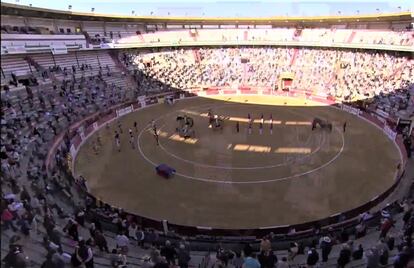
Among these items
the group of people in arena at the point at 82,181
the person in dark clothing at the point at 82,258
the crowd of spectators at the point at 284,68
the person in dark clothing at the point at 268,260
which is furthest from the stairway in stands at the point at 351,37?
the person in dark clothing at the point at 82,258

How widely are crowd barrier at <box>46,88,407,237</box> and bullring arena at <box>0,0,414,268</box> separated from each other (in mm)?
121

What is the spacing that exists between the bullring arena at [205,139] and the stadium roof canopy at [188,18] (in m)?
0.35

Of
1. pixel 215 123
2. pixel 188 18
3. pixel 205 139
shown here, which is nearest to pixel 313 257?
pixel 205 139

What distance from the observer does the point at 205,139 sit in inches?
1239

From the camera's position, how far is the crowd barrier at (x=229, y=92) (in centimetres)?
1738

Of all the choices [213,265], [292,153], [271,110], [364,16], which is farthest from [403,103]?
[213,265]

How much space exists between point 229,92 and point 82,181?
29477 mm

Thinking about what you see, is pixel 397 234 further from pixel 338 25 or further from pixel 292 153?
pixel 338 25

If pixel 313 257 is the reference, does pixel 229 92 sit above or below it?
below

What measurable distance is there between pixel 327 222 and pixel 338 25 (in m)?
46.9

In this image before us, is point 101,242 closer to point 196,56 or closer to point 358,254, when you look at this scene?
point 358,254

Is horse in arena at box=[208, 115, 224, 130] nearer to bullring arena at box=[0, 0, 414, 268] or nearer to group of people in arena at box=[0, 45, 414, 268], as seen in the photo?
bullring arena at box=[0, 0, 414, 268]

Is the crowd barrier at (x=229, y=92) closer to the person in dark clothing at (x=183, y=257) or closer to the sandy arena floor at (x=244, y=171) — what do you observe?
the sandy arena floor at (x=244, y=171)

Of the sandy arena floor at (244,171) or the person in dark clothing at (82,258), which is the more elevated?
the person in dark clothing at (82,258)
